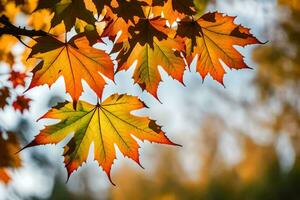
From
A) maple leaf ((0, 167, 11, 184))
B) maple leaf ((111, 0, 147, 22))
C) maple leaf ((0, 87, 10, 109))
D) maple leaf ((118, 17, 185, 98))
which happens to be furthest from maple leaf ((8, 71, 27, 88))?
maple leaf ((111, 0, 147, 22))

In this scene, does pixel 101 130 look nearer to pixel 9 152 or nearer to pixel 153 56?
pixel 153 56

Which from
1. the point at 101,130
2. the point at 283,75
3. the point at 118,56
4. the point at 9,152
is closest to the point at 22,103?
the point at 9,152

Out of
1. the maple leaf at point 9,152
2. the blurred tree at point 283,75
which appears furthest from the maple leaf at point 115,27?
the blurred tree at point 283,75

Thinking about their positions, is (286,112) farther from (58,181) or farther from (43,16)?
(58,181)

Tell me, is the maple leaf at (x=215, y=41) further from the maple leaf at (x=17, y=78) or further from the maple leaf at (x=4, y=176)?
the maple leaf at (x=4, y=176)

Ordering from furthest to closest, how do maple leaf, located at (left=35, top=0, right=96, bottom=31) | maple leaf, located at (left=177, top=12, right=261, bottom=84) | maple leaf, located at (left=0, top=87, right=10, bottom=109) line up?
maple leaf, located at (left=0, top=87, right=10, bottom=109)
maple leaf, located at (left=177, top=12, right=261, bottom=84)
maple leaf, located at (left=35, top=0, right=96, bottom=31)

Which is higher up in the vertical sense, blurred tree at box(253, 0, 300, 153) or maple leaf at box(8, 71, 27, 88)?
blurred tree at box(253, 0, 300, 153)

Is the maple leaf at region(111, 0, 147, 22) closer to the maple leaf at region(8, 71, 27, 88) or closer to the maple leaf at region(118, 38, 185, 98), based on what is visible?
the maple leaf at region(118, 38, 185, 98)

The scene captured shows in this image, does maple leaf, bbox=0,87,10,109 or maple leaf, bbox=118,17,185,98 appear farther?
maple leaf, bbox=0,87,10,109
